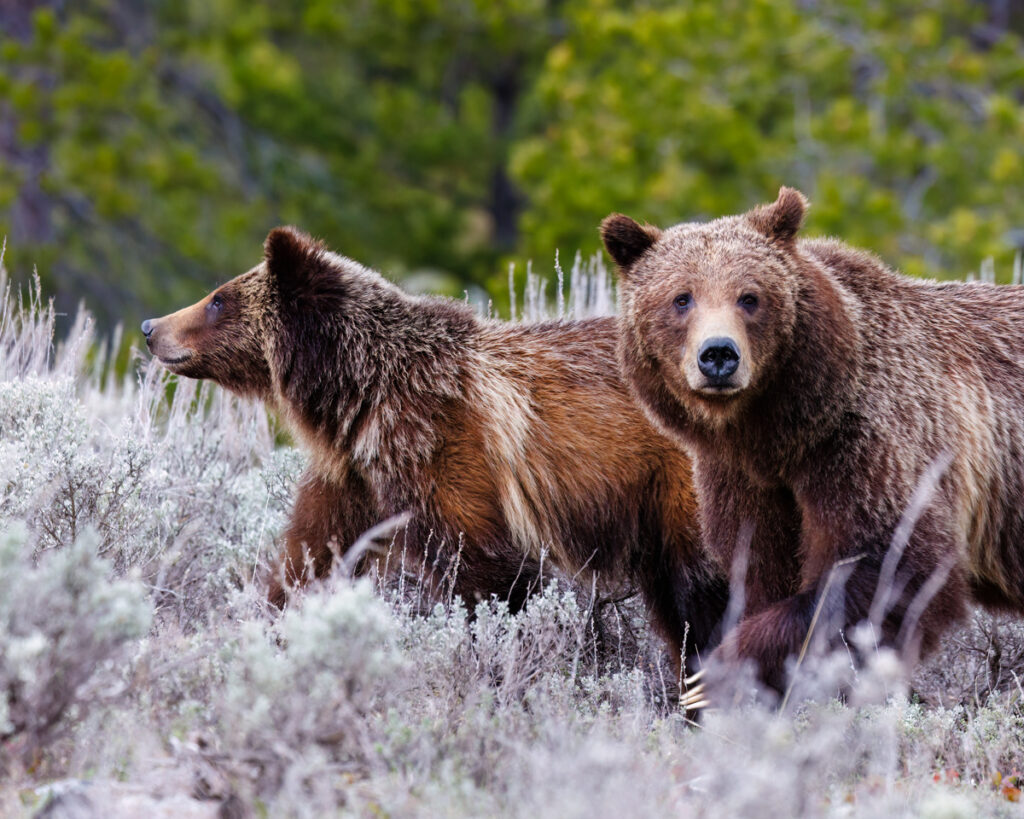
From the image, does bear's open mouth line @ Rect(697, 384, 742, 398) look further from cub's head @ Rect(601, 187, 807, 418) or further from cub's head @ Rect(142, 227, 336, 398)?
cub's head @ Rect(142, 227, 336, 398)

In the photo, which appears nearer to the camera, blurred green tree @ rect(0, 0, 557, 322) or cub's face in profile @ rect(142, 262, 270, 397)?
cub's face in profile @ rect(142, 262, 270, 397)

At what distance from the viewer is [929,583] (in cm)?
423

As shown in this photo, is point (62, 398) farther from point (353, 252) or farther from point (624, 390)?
point (353, 252)

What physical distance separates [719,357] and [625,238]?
0.86m

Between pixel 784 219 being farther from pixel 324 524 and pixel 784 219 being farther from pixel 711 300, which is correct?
pixel 324 524

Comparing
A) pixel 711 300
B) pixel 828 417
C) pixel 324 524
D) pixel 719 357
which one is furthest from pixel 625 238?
pixel 324 524

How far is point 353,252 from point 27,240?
16.7 ft

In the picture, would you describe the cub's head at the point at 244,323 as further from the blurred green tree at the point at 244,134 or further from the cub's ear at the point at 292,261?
the blurred green tree at the point at 244,134

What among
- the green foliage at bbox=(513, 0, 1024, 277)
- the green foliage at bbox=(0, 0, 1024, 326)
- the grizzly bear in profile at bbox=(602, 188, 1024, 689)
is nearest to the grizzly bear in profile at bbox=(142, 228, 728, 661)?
the grizzly bear in profile at bbox=(602, 188, 1024, 689)

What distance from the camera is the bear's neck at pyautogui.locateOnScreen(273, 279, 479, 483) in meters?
5.44

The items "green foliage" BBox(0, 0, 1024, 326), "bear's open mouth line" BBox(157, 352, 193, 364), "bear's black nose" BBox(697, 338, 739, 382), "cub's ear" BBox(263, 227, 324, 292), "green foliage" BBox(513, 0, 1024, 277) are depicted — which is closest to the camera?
"bear's black nose" BBox(697, 338, 739, 382)

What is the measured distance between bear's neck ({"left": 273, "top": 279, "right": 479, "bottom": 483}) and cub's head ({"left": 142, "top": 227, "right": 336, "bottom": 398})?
13cm

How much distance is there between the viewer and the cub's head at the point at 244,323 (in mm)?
Answer: 5723

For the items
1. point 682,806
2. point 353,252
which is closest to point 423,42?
point 353,252
